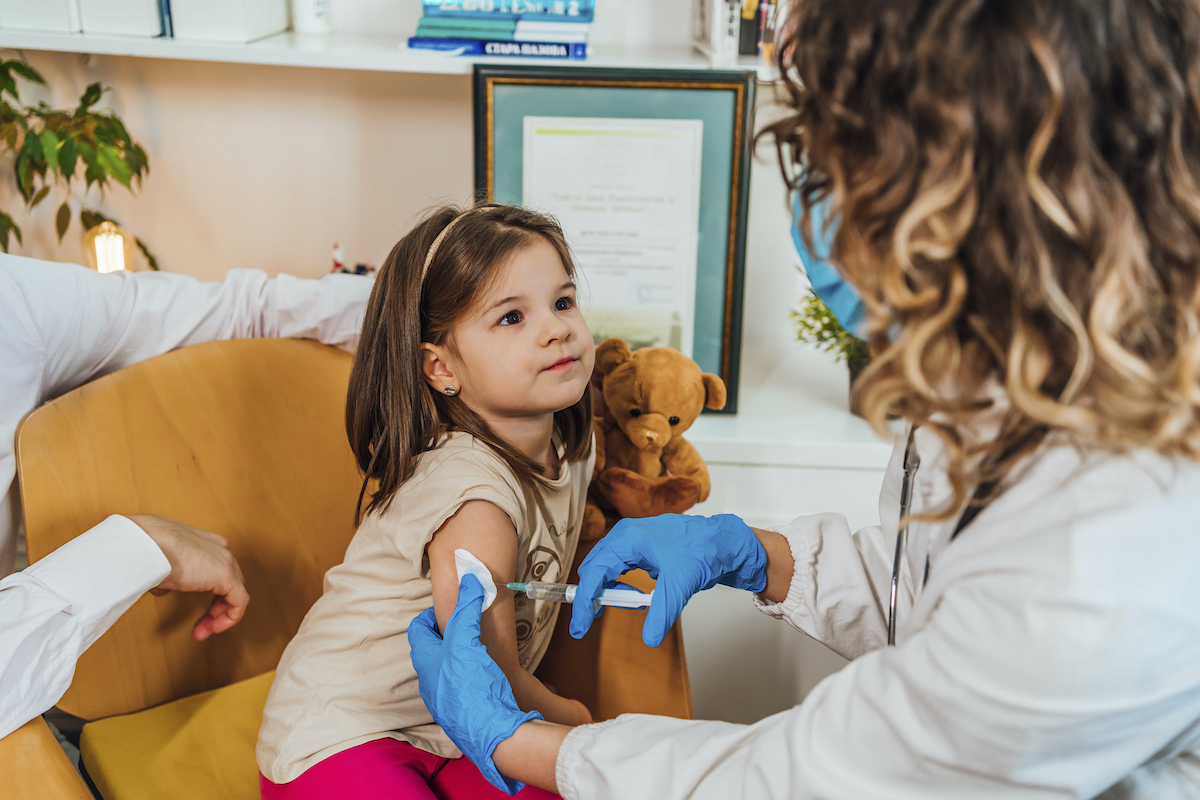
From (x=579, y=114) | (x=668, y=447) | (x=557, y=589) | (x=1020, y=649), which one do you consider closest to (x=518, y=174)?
(x=579, y=114)

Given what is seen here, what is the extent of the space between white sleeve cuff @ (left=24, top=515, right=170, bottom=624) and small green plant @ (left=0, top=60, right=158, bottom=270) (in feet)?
2.63

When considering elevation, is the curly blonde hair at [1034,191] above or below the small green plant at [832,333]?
above

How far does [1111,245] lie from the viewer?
0.51 m

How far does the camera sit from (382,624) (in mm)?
961

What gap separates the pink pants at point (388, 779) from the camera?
2.85 feet

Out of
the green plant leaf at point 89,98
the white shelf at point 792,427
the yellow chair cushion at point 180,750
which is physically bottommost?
the yellow chair cushion at point 180,750

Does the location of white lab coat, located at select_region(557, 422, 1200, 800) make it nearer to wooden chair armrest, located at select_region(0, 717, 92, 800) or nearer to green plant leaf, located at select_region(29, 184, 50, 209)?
wooden chair armrest, located at select_region(0, 717, 92, 800)

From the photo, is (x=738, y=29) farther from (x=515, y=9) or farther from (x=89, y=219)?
(x=89, y=219)

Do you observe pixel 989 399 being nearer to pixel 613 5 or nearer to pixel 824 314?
pixel 824 314

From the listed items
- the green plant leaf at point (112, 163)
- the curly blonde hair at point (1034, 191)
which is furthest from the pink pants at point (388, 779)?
the green plant leaf at point (112, 163)

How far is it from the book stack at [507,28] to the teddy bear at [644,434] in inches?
21.6

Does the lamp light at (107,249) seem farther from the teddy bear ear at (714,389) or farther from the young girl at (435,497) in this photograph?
the teddy bear ear at (714,389)

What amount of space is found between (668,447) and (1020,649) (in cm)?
77

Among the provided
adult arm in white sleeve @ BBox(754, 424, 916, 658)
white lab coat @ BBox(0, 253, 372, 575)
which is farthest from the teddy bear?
white lab coat @ BBox(0, 253, 372, 575)
